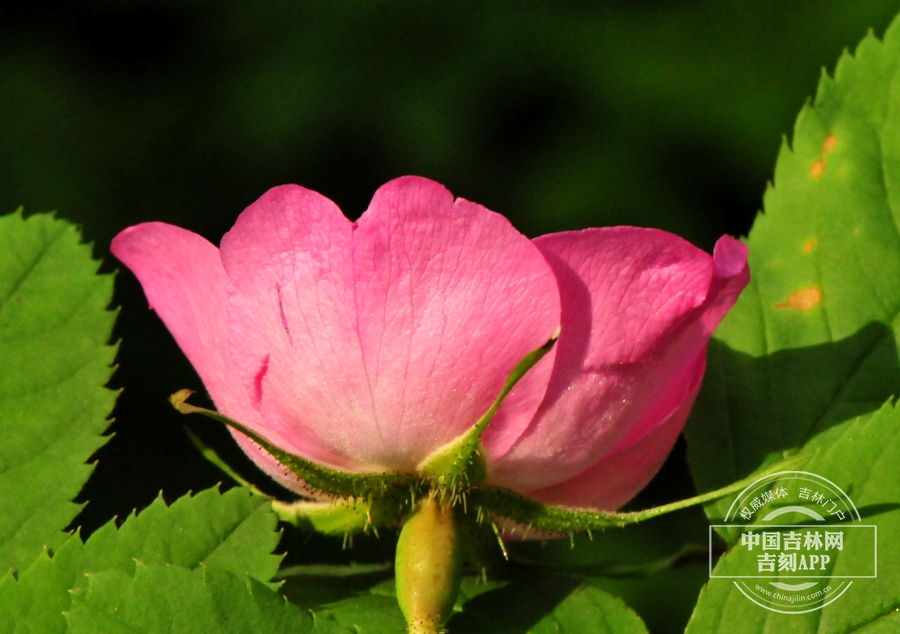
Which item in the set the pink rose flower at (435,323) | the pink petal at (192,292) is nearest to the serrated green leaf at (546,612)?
the pink rose flower at (435,323)

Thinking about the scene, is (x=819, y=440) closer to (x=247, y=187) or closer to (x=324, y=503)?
(x=324, y=503)

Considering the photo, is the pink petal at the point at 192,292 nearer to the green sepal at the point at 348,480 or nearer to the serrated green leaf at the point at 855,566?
the green sepal at the point at 348,480

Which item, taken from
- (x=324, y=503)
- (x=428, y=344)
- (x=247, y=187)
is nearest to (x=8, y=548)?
(x=324, y=503)

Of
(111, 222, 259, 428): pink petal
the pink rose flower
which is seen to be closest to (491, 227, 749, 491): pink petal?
the pink rose flower

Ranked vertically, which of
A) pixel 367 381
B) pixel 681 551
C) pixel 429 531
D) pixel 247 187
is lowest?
pixel 681 551

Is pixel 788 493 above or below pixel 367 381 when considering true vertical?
below
